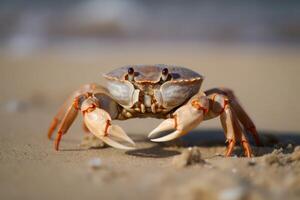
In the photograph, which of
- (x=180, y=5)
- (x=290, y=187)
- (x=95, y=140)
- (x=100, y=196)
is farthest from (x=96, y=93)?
(x=180, y=5)

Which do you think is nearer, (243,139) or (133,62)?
(243,139)

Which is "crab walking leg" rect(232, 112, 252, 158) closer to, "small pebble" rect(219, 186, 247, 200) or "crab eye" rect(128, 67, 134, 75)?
"crab eye" rect(128, 67, 134, 75)

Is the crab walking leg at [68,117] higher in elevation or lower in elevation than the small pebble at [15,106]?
higher

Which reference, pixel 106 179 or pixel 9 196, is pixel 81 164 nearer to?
pixel 106 179

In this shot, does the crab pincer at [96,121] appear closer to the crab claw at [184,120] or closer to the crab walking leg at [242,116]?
the crab claw at [184,120]

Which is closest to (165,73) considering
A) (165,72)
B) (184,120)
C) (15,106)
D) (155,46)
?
(165,72)

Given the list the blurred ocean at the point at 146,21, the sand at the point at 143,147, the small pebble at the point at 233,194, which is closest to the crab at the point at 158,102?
the sand at the point at 143,147

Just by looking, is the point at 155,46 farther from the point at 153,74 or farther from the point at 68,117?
the point at 153,74
